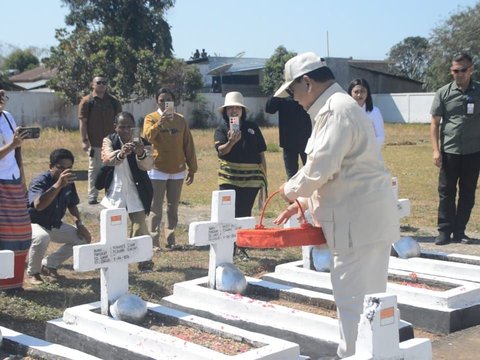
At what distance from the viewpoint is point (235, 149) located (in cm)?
754

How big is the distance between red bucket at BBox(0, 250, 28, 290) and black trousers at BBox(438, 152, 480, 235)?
15.1 feet

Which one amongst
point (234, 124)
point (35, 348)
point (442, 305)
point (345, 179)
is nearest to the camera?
point (345, 179)

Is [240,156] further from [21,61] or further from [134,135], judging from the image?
[21,61]

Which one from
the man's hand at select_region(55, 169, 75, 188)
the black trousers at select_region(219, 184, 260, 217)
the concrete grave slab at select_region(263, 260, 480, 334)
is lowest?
the concrete grave slab at select_region(263, 260, 480, 334)

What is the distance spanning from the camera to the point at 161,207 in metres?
7.86

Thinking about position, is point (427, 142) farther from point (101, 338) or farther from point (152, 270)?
point (101, 338)

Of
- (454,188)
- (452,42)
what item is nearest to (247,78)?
(452,42)

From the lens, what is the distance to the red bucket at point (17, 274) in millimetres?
5938

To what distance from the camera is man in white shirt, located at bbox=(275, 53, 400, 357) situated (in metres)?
3.80

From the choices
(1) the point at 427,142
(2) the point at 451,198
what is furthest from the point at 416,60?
(2) the point at 451,198

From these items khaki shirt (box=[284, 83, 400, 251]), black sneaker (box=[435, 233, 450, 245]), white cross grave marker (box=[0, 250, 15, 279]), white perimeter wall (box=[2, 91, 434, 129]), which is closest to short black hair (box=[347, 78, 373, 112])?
black sneaker (box=[435, 233, 450, 245])

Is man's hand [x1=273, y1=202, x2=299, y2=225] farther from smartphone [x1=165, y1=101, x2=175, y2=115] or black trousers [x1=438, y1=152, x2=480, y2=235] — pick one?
black trousers [x1=438, y1=152, x2=480, y2=235]

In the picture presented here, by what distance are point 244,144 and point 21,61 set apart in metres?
71.8

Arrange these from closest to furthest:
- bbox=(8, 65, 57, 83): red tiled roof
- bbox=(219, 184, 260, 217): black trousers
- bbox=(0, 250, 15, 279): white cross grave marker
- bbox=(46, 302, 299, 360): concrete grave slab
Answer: bbox=(46, 302, 299, 360): concrete grave slab
bbox=(0, 250, 15, 279): white cross grave marker
bbox=(219, 184, 260, 217): black trousers
bbox=(8, 65, 57, 83): red tiled roof
